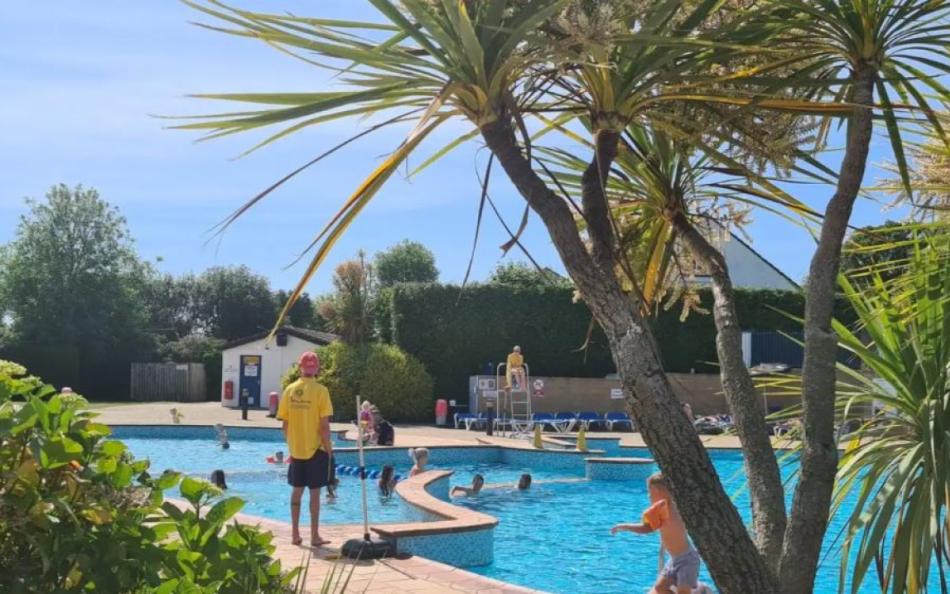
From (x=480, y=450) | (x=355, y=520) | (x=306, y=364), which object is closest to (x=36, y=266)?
(x=480, y=450)

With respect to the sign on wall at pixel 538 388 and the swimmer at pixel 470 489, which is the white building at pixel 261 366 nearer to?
the sign on wall at pixel 538 388

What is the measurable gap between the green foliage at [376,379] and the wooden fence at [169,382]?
51.3 ft

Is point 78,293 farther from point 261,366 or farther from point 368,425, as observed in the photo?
point 368,425

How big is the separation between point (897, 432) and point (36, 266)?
49417 millimetres

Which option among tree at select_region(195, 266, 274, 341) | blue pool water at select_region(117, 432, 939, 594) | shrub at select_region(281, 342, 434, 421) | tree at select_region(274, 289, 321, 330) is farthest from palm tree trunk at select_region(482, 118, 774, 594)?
tree at select_region(195, 266, 274, 341)

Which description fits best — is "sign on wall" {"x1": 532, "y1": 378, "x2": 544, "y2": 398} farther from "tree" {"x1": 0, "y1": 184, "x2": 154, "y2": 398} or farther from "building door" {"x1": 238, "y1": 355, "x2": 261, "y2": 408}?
"tree" {"x1": 0, "y1": 184, "x2": 154, "y2": 398}

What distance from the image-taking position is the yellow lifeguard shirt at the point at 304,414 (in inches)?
319

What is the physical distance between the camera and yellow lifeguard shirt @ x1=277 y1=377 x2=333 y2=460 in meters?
8.10

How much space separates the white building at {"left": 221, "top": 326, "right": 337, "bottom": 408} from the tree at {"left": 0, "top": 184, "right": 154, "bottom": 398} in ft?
31.3

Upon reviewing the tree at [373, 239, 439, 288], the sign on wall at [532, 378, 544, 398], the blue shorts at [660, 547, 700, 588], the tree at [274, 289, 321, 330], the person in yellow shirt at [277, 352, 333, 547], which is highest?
the tree at [373, 239, 439, 288]

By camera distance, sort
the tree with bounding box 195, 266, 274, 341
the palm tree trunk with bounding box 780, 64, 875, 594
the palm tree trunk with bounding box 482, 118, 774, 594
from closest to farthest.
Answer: the palm tree trunk with bounding box 482, 118, 774, 594
the palm tree trunk with bounding box 780, 64, 875, 594
the tree with bounding box 195, 266, 274, 341

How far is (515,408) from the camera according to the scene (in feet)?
97.7

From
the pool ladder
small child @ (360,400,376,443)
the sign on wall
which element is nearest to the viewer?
small child @ (360,400,376,443)

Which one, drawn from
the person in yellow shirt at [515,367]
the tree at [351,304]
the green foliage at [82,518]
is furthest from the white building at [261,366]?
the green foliage at [82,518]
